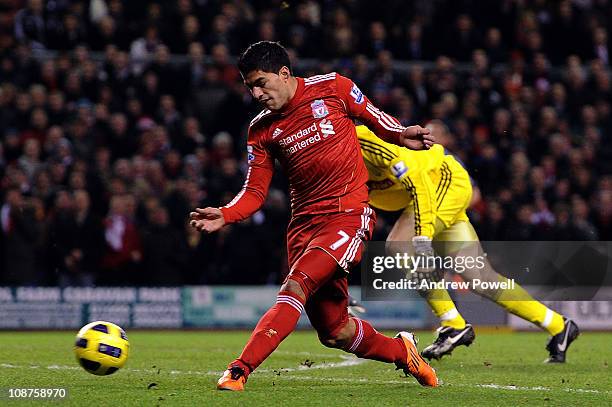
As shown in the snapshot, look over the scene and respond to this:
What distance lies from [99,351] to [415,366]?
6.58ft

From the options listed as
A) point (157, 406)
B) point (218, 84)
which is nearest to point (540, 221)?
point (218, 84)

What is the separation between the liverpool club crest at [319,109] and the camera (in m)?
7.59

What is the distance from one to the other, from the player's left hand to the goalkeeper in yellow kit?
2.11 m

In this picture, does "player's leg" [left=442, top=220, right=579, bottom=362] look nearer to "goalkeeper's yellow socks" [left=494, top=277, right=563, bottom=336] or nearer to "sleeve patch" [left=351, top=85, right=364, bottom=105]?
"goalkeeper's yellow socks" [left=494, top=277, right=563, bottom=336]

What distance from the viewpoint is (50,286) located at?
51.0 feet

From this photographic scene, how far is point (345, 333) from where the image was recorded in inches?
295

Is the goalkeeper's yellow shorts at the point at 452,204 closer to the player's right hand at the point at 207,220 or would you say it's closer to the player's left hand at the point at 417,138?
the player's left hand at the point at 417,138

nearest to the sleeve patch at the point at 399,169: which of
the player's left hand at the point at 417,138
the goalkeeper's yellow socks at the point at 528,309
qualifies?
the goalkeeper's yellow socks at the point at 528,309

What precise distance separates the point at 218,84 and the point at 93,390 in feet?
32.2

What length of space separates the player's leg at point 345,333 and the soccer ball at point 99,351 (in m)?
1.24

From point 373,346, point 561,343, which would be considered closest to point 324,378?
point 373,346

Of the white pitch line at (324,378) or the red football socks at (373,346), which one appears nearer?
the red football socks at (373,346)

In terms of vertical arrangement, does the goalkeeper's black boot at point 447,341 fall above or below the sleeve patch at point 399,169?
below

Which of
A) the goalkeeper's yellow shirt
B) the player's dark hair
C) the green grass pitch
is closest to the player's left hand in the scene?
the player's dark hair
